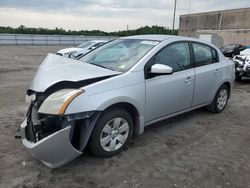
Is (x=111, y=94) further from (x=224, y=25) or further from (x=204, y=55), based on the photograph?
(x=224, y=25)

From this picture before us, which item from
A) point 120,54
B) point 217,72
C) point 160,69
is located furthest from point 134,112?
point 217,72

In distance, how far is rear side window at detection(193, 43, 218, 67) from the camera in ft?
13.0

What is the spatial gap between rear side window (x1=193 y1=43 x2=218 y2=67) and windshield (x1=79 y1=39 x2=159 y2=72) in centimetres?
94

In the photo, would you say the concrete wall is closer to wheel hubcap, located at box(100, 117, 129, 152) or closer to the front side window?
the front side window

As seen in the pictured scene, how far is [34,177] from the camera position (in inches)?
100

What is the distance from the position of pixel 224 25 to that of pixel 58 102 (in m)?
36.2

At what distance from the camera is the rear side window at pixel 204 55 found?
3.97 meters

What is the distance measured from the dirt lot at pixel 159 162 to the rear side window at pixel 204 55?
3.71 feet

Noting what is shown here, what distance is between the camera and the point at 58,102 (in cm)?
241

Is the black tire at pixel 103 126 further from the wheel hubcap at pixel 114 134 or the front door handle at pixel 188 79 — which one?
the front door handle at pixel 188 79

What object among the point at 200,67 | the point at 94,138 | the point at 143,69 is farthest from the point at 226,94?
the point at 94,138

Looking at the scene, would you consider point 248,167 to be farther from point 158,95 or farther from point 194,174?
point 158,95

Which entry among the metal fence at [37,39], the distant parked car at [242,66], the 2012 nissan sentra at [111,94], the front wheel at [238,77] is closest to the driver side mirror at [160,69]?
the 2012 nissan sentra at [111,94]

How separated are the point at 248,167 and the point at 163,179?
1.14m
